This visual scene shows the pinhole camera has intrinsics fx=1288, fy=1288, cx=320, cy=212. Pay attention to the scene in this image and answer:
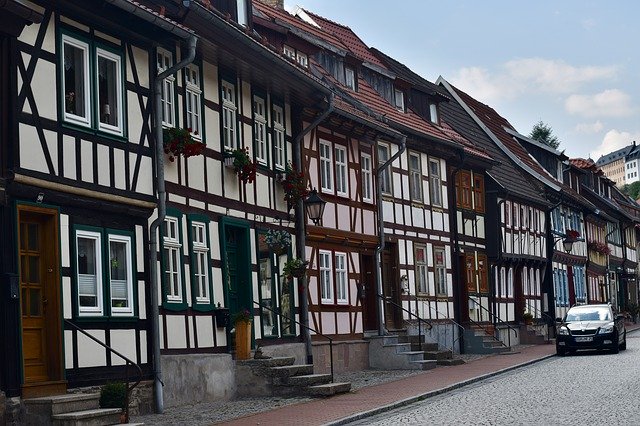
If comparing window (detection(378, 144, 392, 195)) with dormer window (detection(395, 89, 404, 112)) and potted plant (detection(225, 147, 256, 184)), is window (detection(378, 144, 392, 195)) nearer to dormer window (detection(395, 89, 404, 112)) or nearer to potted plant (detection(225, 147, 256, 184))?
dormer window (detection(395, 89, 404, 112))

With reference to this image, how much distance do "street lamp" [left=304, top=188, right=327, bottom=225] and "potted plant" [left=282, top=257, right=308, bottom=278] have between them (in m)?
1.26

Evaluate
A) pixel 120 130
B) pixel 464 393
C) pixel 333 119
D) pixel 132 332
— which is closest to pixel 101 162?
pixel 120 130

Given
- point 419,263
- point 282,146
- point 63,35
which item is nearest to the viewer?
point 63,35

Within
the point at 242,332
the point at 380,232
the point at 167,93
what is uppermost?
the point at 167,93

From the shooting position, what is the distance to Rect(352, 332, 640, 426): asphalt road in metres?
17.6

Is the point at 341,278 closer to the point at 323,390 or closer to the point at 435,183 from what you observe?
the point at 323,390

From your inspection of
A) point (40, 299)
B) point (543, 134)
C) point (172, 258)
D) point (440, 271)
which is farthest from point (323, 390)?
point (543, 134)

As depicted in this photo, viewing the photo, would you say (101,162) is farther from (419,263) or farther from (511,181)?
(511,181)

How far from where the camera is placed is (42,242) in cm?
1742

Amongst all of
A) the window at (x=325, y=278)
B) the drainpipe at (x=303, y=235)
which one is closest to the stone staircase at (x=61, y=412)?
the drainpipe at (x=303, y=235)

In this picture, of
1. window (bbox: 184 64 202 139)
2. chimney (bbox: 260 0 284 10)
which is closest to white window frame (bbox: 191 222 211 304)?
window (bbox: 184 64 202 139)

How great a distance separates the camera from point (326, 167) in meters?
30.7

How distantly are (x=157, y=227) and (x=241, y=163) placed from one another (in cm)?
405

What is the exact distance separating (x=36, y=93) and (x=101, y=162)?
1905 millimetres
